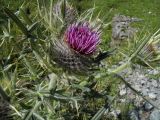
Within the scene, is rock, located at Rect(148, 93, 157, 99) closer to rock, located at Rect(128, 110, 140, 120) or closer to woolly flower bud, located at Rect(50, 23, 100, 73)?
rock, located at Rect(128, 110, 140, 120)

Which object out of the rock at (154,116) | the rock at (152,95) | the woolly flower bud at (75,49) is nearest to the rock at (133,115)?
the rock at (154,116)

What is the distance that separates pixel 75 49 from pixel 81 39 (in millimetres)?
53

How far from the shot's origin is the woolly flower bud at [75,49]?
2211mm

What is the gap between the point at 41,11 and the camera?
2188 mm

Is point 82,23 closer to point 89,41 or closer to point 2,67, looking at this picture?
point 89,41

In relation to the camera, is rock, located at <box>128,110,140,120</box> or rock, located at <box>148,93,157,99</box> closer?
rock, located at <box>128,110,140,120</box>

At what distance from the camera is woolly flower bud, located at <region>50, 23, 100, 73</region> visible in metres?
2.21

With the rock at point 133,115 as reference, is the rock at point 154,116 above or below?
below

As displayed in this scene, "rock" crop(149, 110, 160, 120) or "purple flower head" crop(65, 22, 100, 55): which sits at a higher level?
"purple flower head" crop(65, 22, 100, 55)

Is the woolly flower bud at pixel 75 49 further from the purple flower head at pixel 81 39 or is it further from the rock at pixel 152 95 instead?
the rock at pixel 152 95

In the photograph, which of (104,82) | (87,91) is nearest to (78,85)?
(87,91)

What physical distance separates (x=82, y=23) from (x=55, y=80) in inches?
12.0

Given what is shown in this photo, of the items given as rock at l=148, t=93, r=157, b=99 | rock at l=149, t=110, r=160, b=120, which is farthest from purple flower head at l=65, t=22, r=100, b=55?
rock at l=148, t=93, r=157, b=99

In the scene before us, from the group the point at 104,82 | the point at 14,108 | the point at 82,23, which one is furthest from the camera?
the point at 104,82
